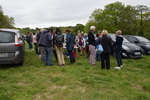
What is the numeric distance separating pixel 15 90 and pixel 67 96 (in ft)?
5.04

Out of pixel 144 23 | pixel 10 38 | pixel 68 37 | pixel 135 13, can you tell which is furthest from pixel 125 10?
pixel 10 38

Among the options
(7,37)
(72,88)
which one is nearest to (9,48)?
(7,37)

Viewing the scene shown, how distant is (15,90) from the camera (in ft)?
12.5

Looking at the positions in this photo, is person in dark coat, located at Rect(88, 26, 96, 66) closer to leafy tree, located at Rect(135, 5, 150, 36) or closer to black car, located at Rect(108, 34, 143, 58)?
black car, located at Rect(108, 34, 143, 58)

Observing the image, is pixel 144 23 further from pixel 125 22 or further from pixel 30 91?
pixel 30 91

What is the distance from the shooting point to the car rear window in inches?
225

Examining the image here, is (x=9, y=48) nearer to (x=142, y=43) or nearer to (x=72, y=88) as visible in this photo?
(x=72, y=88)

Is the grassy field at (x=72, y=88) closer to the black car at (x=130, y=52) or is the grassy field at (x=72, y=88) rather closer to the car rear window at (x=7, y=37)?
the car rear window at (x=7, y=37)

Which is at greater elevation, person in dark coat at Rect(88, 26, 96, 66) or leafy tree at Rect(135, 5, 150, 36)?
leafy tree at Rect(135, 5, 150, 36)

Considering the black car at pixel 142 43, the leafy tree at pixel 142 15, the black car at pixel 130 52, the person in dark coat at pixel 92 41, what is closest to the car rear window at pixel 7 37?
the person in dark coat at pixel 92 41

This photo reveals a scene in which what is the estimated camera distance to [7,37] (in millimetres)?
5793

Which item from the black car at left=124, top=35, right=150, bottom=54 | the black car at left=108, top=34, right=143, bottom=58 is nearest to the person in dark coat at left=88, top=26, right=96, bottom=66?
the black car at left=108, top=34, right=143, bottom=58

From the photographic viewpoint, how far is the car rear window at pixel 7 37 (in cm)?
571

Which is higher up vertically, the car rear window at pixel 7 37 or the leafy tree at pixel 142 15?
the leafy tree at pixel 142 15
